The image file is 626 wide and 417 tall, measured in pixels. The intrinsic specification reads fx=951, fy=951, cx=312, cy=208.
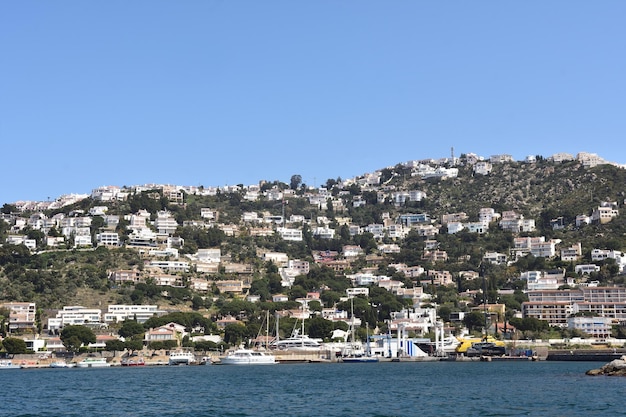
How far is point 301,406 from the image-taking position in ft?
149

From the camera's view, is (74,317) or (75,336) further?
(74,317)

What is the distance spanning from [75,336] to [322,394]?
53092 mm

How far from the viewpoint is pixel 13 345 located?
3809 inches

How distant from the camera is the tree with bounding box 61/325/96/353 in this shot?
98.1 meters

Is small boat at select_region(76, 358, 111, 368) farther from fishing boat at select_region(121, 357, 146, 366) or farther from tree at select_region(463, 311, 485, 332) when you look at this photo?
tree at select_region(463, 311, 485, 332)

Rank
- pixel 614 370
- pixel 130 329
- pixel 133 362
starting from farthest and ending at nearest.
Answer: pixel 130 329 → pixel 133 362 → pixel 614 370

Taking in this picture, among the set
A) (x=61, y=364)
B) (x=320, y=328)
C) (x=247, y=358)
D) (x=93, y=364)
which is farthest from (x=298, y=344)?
(x=61, y=364)

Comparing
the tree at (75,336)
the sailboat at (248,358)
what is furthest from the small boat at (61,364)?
the sailboat at (248,358)

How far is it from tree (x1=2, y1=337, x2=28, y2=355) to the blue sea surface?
79.5 feet

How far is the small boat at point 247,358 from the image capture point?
307 ft

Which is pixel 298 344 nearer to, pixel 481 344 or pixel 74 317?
pixel 481 344

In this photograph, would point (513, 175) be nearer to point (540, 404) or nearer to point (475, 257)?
point (475, 257)

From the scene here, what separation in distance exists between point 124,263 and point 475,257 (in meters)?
55.1

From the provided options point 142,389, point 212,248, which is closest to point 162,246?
point 212,248
